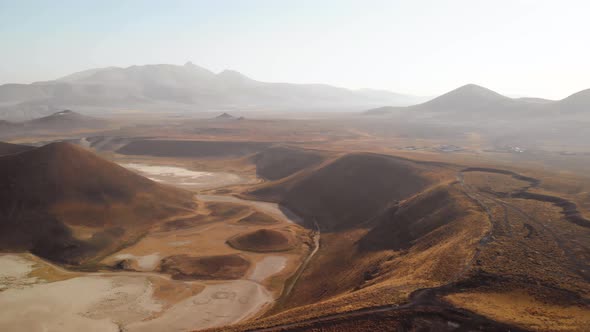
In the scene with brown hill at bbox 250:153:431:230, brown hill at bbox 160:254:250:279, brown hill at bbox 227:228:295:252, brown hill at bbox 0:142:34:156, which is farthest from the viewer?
brown hill at bbox 0:142:34:156

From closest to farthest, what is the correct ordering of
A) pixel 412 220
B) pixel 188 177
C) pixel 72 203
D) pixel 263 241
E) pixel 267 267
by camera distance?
pixel 267 267, pixel 412 220, pixel 263 241, pixel 72 203, pixel 188 177

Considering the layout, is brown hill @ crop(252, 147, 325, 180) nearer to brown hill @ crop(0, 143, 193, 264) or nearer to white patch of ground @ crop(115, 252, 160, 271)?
brown hill @ crop(0, 143, 193, 264)

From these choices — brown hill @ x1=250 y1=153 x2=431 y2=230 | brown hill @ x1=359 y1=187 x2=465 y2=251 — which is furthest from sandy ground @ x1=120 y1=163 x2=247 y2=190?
brown hill @ x1=359 y1=187 x2=465 y2=251

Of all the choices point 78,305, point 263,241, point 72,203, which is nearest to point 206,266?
point 263,241

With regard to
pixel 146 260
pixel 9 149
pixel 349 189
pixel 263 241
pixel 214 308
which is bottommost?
pixel 214 308

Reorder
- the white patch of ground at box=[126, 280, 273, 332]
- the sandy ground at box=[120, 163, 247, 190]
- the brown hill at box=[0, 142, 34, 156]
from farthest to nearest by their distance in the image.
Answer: the sandy ground at box=[120, 163, 247, 190] → the brown hill at box=[0, 142, 34, 156] → the white patch of ground at box=[126, 280, 273, 332]

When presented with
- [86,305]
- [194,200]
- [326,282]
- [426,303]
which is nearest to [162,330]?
[86,305]

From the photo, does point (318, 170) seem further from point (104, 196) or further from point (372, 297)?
point (372, 297)

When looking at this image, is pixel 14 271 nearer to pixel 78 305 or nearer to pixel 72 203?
pixel 78 305
